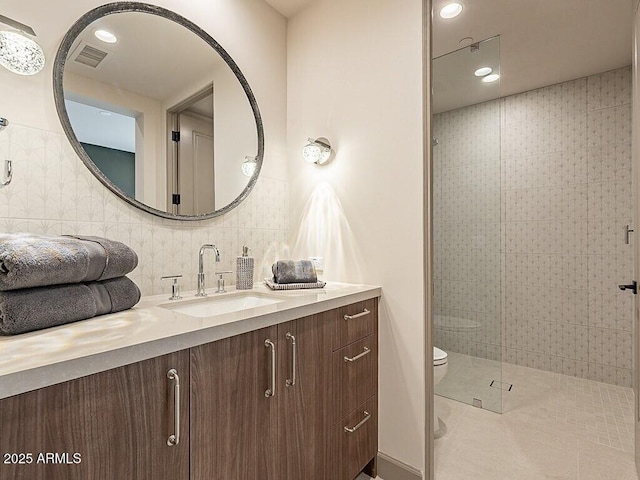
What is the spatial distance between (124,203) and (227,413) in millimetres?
986

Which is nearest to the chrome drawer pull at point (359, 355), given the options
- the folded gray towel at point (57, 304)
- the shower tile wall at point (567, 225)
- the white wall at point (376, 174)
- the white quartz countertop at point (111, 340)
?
the white wall at point (376, 174)

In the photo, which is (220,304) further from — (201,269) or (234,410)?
(234,410)

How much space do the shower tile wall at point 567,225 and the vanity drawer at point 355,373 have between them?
981mm

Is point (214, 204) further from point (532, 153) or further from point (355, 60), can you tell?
point (532, 153)

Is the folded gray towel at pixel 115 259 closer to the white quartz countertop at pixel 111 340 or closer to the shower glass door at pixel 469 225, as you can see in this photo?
the white quartz countertop at pixel 111 340

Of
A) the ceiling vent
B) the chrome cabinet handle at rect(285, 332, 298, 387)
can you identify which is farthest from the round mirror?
the chrome cabinet handle at rect(285, 332, 298, 387)

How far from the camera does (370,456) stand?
5.41 ft

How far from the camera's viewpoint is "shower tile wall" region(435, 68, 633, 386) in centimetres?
266

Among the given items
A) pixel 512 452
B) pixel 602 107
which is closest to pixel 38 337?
pixel 512 452

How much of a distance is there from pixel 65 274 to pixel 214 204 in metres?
0.92

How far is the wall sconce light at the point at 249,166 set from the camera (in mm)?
1961

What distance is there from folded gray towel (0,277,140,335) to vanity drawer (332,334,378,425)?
87 centimetres

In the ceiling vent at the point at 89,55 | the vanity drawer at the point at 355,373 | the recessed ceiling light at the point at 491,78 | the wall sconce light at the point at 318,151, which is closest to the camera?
the ceiling vent at the point at 89,55

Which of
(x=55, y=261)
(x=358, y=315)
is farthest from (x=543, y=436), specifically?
(x=55, y=261)
